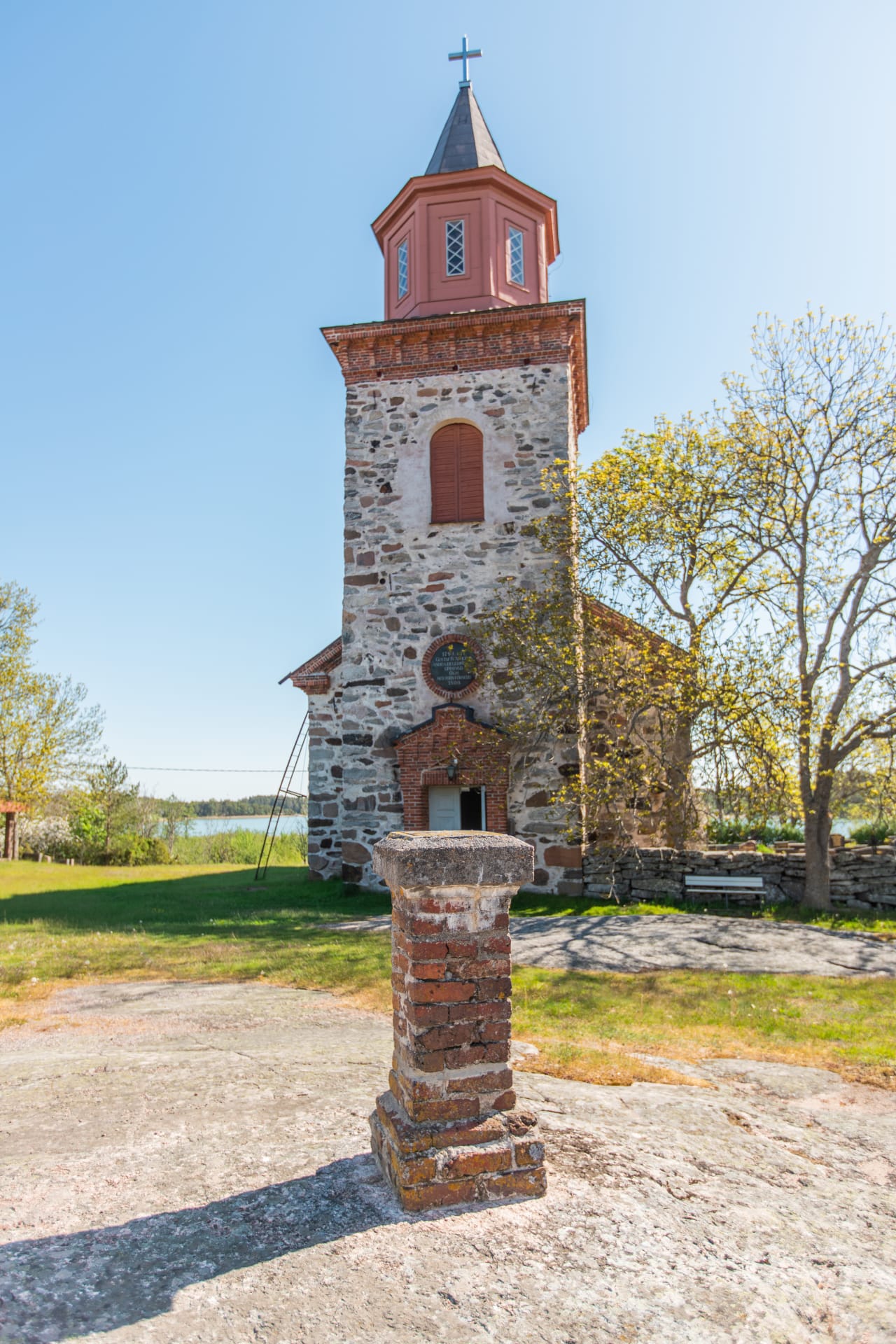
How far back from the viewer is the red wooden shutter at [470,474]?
A: 14.6 m

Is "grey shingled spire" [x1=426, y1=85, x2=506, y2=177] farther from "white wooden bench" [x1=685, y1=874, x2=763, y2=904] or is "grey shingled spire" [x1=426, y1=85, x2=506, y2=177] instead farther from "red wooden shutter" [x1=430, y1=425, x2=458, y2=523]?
"white wooden bench" [x1=685, y1=874, x2=763, y2=904]

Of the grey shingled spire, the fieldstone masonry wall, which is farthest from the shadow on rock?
the grey shingled spire

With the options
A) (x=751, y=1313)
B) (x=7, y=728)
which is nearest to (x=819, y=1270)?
(x=751, y=1313)

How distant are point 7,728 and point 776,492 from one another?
23.2 m

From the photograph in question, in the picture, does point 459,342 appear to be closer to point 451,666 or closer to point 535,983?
point 451,666

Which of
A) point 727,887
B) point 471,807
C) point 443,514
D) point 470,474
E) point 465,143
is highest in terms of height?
point 465,143

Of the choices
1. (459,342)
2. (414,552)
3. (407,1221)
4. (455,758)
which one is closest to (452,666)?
(455,758)

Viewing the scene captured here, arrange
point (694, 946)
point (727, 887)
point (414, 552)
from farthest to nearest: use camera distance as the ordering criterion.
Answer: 1. point (414, 552)
2. point (727, 887)
3. point (694, 946)

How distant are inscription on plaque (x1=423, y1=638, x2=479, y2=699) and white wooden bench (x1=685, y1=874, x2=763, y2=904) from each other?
4606 mm

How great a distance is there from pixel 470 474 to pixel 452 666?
3365 mm

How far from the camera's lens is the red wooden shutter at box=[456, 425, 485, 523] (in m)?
14.6

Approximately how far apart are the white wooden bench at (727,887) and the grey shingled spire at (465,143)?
41.7 feet

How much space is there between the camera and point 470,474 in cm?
1470

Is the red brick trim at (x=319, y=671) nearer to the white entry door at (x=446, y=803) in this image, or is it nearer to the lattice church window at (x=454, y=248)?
the white entry door at (x=446, y=803)
